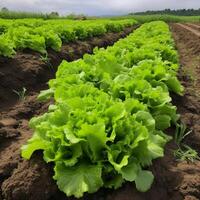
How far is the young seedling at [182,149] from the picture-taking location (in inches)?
197

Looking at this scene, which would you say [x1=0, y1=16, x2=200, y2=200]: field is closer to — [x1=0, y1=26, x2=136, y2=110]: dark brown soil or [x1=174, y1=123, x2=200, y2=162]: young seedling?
[x1=174, y1=123, x2=200, y2=162]: young seedling

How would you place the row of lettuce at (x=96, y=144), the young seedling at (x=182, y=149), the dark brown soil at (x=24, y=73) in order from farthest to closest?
the dark brown soil at (x=24, y=73), the young seedling at (x=182, y=149), the row of lettuce at (x=96, y=144)

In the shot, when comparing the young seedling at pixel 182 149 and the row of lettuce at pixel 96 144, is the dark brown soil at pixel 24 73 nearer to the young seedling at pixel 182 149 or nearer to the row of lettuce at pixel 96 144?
the young seedling at pixel 182 149

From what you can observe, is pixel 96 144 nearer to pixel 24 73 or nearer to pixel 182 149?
pixel 182 149

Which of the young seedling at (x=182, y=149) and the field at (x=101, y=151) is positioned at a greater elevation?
the field at (x=101, y=151)

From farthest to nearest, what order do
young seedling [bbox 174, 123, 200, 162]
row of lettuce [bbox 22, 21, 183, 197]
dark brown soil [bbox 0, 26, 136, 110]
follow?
1. dark brown soil [bbox 0, 26, 136, 110]
2. young seedling [bbox 174, 123, 200, 162]
3. row of lettuce [bbox 22, 21, 183, 197]

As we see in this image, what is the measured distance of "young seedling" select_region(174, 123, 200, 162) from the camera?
500 centimetres

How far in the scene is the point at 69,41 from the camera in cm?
1648

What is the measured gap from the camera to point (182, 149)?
565 centimetres

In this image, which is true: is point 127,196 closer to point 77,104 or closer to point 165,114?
point 77,104

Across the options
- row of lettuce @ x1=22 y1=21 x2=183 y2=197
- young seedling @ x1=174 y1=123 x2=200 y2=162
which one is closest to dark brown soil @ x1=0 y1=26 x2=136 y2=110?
young seedling @ x1=174 y1=123 x2=200 y2=162

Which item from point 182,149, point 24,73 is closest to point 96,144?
point 182,149

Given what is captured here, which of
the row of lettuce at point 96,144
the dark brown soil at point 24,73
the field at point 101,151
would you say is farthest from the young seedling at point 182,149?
the dark brown soil at point 24,73

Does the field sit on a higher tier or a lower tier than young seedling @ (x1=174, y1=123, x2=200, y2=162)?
higher
